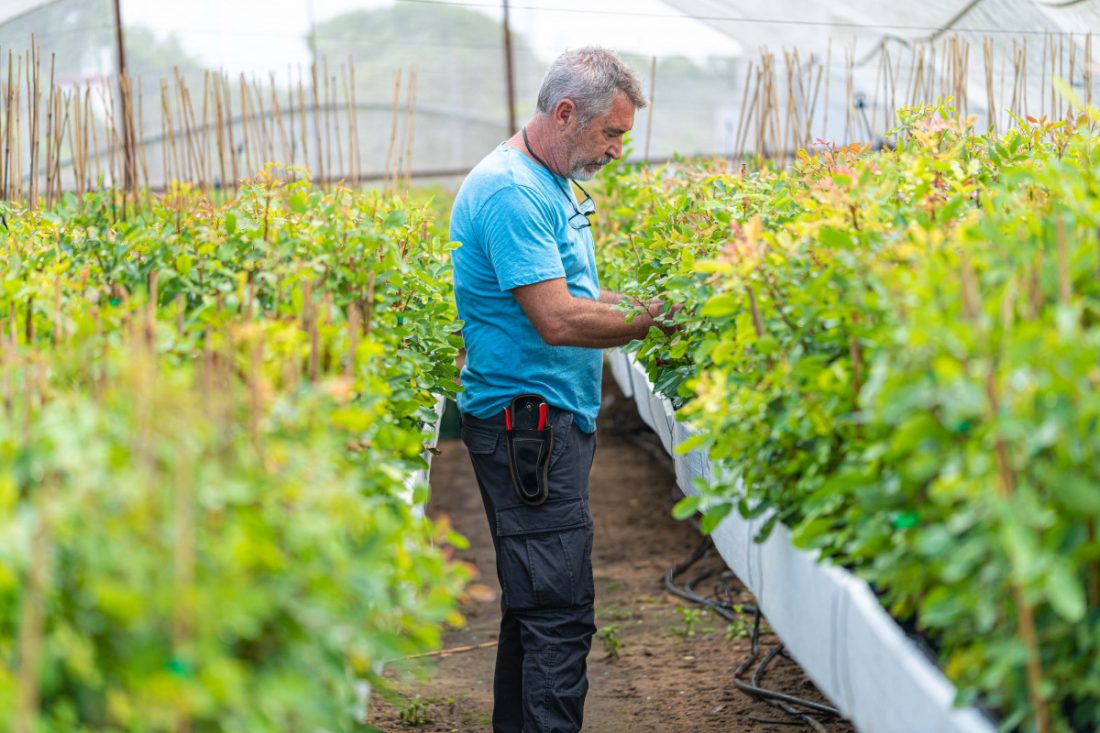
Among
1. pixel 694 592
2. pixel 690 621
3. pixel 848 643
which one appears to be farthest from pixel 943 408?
pixel 694 592

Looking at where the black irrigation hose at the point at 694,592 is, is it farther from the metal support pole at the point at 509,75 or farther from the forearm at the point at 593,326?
the metal support pole at the point at 509,75

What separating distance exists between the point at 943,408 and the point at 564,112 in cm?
156

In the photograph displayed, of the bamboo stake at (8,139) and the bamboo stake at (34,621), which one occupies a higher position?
the bamboo stake at (8,139)

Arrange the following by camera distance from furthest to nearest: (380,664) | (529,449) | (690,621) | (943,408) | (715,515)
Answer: (690,621)
(529,449)
(715,515)
(380,664)
(943,408)

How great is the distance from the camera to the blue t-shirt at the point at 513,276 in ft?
8.14

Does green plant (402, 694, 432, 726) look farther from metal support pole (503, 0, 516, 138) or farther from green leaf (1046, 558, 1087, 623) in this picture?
metal support pole (503, 0, 516, 138)

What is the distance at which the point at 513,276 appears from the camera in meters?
2.46

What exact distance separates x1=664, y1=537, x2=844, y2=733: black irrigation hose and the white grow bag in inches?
32.0

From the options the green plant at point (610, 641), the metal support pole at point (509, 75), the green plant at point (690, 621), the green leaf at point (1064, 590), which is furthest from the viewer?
the metal support pole at point (509, 75)

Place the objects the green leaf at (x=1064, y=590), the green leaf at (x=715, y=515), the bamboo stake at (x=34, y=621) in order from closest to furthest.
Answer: the bamboo stake at (x=34, y=621) < the green leaf at (x=1064, y=590) < the green leaf at (x=715, y=515)

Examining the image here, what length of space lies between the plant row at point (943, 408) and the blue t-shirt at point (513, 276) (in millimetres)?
408

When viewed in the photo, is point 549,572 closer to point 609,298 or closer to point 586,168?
point 609,298

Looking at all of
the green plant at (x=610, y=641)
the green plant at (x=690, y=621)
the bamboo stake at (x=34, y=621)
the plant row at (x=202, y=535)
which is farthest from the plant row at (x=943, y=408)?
the green plant at (x=690, y=621)

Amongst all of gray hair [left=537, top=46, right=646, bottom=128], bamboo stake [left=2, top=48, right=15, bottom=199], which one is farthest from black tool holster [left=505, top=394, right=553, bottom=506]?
bamboo stake [left=2, top=48, right=15, bottom=199]
